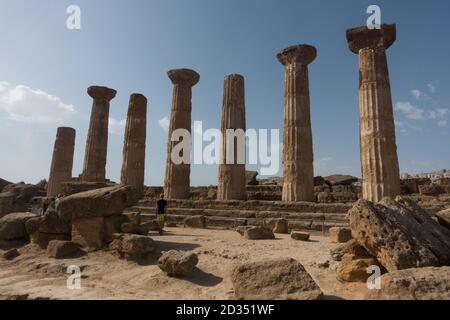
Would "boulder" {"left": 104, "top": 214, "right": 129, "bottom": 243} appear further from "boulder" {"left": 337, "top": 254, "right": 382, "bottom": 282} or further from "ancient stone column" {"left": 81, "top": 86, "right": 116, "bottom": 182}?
"ancient stone column" {"left": 81, "top": 86, "right": 116, "bottom": 182}

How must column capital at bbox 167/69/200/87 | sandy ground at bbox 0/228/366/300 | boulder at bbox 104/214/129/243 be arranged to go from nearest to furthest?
sandy ground at bbox 0/228/366/300, boulder at bbox 104/214/129/243, column capital at bbox 167/69/200/87

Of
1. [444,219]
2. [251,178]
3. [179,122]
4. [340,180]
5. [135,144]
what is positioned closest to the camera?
[444,219]

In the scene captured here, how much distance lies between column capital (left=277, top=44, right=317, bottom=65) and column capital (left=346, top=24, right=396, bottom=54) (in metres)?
1.71

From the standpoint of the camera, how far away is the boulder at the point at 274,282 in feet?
13.9

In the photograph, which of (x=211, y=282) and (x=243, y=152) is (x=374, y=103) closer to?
(x=243, y=152)

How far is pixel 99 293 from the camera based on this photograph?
5289 mm

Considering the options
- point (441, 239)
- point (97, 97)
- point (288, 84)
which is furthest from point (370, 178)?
point (97, 97)

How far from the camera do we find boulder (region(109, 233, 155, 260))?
700 cm

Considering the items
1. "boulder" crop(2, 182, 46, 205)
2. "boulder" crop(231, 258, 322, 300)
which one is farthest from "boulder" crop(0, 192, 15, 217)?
"boulder" crop(231, 258, 322, 300)

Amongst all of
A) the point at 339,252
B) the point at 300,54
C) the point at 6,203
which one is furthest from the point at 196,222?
the point at 6,203

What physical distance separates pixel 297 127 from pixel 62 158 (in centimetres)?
1777

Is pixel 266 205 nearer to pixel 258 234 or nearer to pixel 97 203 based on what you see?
pixel 258 234

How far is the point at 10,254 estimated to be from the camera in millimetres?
8227

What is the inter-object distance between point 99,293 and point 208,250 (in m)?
2.79
